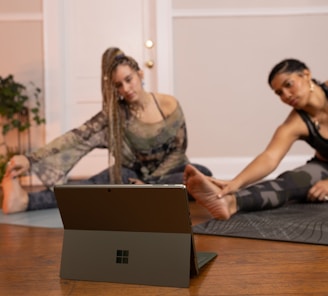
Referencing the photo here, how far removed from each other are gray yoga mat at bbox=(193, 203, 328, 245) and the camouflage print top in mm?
598

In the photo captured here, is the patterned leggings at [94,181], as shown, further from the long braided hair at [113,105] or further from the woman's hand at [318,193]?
the woman's hand at [318,193]

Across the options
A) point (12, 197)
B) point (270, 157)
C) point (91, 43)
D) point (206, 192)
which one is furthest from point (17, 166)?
point (91, 43)

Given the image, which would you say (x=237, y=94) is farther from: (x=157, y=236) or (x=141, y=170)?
(x=157, y=236)

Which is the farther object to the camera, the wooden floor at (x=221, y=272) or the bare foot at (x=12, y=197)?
the bare foot at (x=12, y=197)

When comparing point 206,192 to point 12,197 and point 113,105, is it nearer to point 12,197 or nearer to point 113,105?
point 113,105

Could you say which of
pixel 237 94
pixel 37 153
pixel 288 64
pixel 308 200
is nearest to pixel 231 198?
pixel 308 200

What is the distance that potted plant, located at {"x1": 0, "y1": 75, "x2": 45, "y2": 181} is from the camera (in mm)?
3148

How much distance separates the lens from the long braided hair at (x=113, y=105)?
2014 mm

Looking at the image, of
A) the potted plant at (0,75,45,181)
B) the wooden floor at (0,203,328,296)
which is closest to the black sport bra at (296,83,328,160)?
the wooden floor at (0,203,328,296)

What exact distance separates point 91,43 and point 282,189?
2.18 metres

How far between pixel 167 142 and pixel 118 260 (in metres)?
1.21

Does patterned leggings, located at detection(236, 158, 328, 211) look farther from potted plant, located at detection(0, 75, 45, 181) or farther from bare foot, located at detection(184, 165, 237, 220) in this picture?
potted plant, located at detection(0, 75, 45, 181)

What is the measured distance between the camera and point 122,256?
0.90 metres

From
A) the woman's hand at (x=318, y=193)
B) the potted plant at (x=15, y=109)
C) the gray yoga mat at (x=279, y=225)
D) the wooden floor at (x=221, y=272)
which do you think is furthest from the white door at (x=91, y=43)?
the wooden floor at (x=221, y=272)
